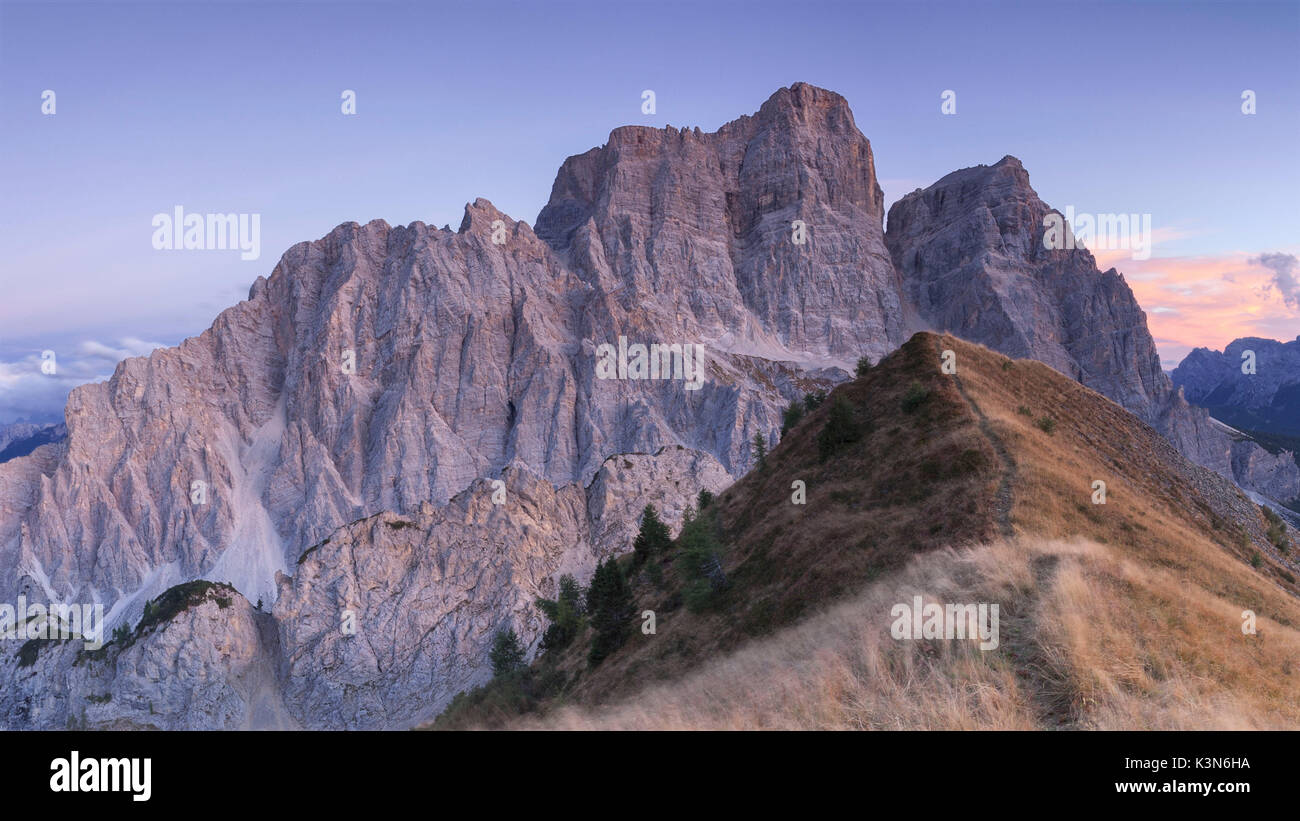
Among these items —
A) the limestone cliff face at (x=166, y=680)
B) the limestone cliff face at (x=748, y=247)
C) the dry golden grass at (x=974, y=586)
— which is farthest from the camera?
the limestone cliff face at (x=748, y=247)

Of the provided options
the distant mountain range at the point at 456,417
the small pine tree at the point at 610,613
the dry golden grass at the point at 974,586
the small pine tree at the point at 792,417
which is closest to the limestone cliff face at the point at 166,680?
the distant mountain range at the point at 456,417

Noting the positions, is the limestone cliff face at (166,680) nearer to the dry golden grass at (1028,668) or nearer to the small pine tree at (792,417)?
the small pine tree at (792,417)

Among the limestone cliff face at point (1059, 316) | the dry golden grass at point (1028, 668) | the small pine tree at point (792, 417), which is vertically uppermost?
the limestone cliff face at point (1059, 316)

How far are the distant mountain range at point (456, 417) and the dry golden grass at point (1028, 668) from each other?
18816 millimetres

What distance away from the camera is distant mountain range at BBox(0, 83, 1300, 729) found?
87.9 m

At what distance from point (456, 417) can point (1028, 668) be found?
447 ft

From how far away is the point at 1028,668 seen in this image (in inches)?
376

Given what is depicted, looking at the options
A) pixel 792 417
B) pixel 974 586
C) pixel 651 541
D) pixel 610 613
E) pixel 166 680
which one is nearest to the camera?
pixel 974 586

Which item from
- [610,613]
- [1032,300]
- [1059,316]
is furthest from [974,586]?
[1059,316]

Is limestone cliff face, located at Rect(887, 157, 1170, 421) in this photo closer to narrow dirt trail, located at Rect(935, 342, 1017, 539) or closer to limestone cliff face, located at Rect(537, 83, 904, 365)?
limestone cliff face, located at Rect(537, 83, 904, 365)

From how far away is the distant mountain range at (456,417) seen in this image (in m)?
87.9

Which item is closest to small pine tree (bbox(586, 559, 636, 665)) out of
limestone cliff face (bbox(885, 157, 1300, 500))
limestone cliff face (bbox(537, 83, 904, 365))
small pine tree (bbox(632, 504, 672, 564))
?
small pine tree (bbox(632, 504, 672, 564))

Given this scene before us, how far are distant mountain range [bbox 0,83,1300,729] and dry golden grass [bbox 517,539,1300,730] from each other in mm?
18816

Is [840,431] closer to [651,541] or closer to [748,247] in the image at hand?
[651,541]
